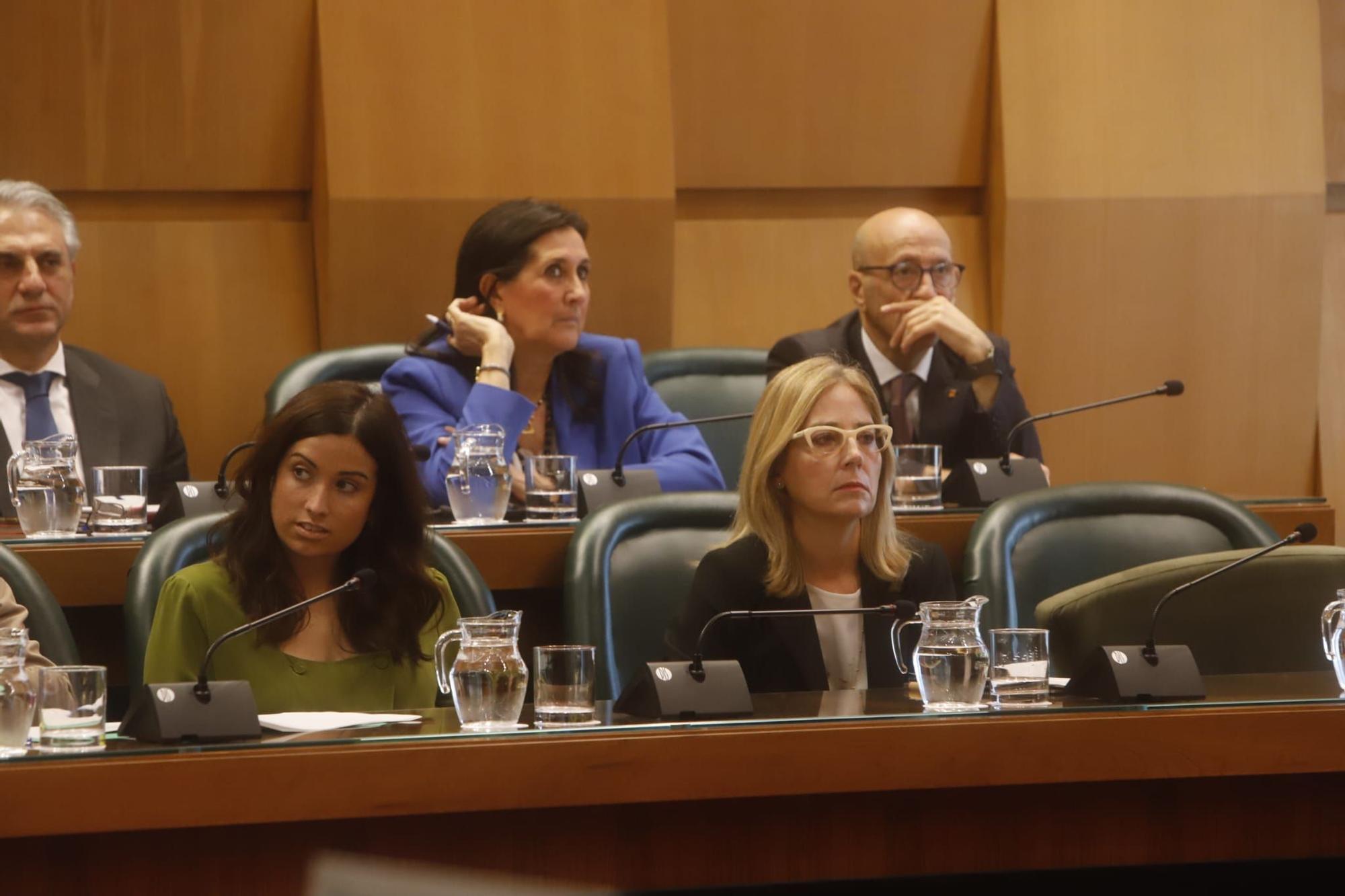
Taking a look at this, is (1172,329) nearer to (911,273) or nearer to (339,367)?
(911,273)

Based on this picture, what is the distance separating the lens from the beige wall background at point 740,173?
14.1 feet

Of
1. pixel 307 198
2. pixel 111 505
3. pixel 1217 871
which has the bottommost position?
pixel 1217 871

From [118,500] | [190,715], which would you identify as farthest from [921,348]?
[190,715]

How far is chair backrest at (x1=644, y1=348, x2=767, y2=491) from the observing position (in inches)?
Answer: 163

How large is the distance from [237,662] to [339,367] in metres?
1.60

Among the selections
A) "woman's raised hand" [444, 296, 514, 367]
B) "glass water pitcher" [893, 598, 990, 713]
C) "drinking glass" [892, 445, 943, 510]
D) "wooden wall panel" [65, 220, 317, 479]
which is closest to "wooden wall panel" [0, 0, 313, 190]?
"wooden wall panel" [65, 220, 317, 479]

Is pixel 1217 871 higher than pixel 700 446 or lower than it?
lower

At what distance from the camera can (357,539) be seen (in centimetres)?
251

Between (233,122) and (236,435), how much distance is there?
2.42ft

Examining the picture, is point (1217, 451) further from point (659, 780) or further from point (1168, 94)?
point (659, 780)

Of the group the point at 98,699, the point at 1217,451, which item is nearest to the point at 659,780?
the point at 98,699

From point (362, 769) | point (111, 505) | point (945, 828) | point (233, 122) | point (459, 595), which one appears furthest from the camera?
point (233, 122)

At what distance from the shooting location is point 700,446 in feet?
12.0

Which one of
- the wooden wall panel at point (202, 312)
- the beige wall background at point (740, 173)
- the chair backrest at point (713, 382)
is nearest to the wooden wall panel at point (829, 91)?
the beige wall background at point (740, 173)
